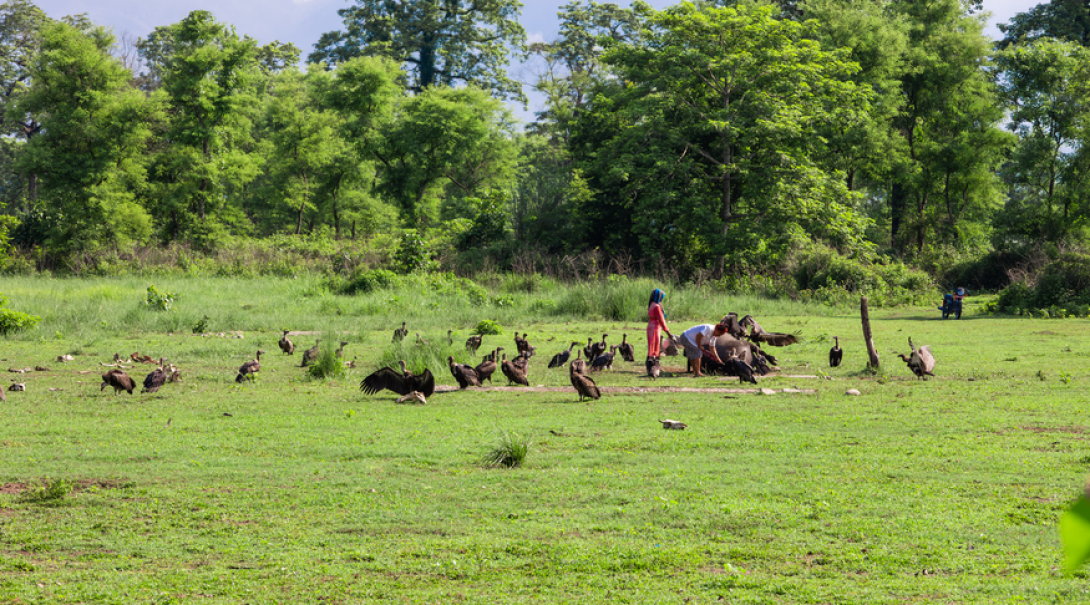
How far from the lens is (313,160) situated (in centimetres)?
4756

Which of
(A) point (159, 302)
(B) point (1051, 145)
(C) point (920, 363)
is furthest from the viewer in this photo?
(B) point (1051, 145)

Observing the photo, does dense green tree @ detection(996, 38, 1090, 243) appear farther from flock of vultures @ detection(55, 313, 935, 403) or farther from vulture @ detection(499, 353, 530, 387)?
vulture @ detection(499, 353, 530, 387)

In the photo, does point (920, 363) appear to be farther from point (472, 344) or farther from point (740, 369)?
point (472, 344)

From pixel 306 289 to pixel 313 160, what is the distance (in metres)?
21.0

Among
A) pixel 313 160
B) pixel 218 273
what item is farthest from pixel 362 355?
pixel 313 160

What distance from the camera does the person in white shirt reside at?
13469 mm

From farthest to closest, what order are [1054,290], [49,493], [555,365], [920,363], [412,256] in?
[412,256] < [1054,290] < [555,365] < [920,363] < [49,493]

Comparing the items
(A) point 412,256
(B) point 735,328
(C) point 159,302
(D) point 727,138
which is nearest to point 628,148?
(D) point 727,138

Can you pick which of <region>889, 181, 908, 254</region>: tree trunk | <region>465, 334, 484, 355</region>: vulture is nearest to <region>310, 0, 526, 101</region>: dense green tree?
<region>889, 181, 908, 254</region>: tree trunk

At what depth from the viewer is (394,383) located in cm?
1175

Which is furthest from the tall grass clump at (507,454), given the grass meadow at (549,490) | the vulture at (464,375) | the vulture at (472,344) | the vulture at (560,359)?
the vulture at (472,344)

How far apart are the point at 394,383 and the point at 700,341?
4469mm

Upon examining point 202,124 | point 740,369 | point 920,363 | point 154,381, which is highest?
point 202,124

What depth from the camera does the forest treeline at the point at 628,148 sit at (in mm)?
32375
